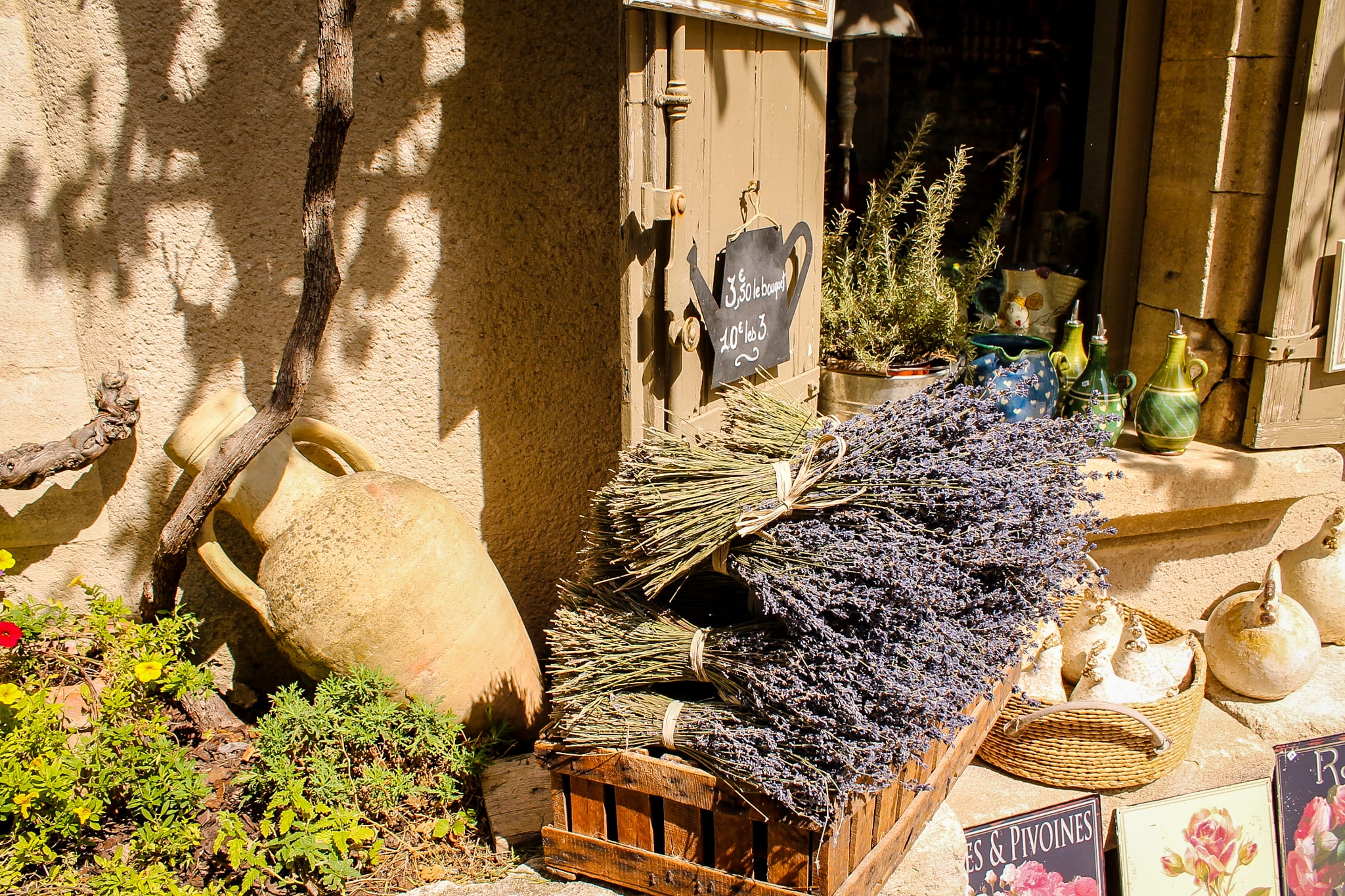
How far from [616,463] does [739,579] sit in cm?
96

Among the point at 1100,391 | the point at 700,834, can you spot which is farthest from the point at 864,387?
the point at 700,834

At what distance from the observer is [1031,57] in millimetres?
4328

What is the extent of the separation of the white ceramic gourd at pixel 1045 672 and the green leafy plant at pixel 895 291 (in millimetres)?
920

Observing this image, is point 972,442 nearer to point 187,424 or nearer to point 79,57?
point 187,424

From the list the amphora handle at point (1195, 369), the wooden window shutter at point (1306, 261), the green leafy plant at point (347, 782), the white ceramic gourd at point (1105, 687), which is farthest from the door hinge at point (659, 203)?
the wooden window shutter at point (1306, 261)

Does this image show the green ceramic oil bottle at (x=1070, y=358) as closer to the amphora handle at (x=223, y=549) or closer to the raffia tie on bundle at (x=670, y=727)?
the raffia tie on bundle at (x=670, y=727)

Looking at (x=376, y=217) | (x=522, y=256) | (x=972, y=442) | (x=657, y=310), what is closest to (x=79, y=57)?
(x=376, y=217)

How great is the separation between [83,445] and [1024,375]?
2.61 meters

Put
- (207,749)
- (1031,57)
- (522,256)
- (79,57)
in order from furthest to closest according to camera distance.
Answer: (1031,57) < (522,256) < (207,749) < (79,57)

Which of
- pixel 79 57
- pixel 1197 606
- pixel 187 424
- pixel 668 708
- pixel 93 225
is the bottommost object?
pixel 1197 606

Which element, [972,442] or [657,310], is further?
[657,310]

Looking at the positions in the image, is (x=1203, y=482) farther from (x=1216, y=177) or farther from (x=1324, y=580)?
(x=1216, y=177)

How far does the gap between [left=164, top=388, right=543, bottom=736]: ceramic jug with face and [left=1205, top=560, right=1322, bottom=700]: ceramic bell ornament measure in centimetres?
229

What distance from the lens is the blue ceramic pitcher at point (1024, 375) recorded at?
2.96 metres
